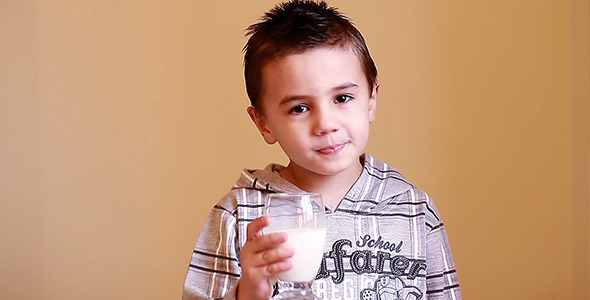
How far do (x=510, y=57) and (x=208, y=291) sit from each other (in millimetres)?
1166

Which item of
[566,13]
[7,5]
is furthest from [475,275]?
[7,5]

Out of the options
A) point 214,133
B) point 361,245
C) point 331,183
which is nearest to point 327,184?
point 331,183

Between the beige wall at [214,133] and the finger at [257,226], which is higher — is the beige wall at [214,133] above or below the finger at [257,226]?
above

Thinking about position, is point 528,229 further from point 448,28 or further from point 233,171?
point 233,171

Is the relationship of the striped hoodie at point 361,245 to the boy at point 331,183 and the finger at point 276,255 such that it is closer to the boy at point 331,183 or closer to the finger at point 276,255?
the boy at point 331,183

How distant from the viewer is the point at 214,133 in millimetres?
2182

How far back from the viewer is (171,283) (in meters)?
2.24

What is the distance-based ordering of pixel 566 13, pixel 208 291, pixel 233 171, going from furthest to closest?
1. pixel 233 171
2. pixel 566 13
3. pixel 208 291

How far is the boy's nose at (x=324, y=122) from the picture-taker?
1.16 metres

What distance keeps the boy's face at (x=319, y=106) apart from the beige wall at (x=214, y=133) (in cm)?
87

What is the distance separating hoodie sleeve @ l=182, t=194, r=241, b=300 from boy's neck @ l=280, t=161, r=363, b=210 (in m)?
0.14

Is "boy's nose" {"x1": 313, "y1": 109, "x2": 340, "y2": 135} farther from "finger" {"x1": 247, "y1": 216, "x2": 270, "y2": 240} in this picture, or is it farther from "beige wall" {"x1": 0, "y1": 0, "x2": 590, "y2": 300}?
"beige wall" {"x1": 0, "y1": 0, "x2": 590, "y2": 300}

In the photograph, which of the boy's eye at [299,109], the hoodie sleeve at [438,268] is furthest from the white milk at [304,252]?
the hoodie sleeve at [438,268]

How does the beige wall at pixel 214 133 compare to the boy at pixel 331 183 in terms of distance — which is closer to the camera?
the boy at pixel 331 183
